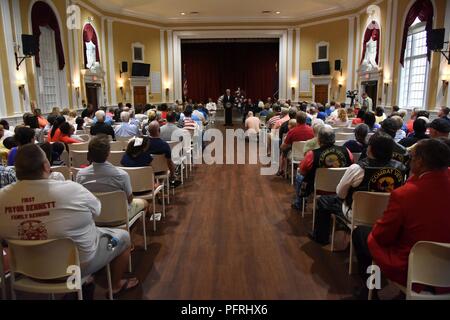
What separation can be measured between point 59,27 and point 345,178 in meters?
10.2

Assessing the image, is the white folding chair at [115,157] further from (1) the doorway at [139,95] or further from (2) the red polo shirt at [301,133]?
(1) the doorway at [139,95]

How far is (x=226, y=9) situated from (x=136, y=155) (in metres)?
12.9

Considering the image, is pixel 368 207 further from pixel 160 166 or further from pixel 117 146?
pixel 117 146

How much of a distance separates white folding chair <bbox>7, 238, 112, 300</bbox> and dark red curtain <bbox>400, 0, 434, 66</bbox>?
31.8 ft

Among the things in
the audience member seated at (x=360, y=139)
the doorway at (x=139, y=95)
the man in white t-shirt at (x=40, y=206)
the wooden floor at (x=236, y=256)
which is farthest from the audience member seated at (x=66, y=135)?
the doorway at (x=139, y=95)

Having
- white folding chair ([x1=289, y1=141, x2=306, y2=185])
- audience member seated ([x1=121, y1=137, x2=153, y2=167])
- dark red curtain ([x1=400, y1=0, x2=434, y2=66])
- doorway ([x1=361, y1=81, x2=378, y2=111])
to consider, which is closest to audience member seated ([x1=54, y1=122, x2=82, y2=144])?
audience member seated ([x1=121, y1=137, x2=153, y2=167])

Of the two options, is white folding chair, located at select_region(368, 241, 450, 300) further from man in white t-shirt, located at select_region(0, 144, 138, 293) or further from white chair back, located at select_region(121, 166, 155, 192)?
white chair back, located at select_region(121, 166, 155, 192)

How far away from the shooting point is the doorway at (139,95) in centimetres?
1608

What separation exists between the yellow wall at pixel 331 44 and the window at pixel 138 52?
730 cm

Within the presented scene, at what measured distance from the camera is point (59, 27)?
10391 mm

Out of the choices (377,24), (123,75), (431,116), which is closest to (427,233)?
(431,116)

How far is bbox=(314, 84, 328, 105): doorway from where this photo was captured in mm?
16219

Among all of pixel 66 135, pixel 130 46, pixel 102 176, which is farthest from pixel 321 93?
pixel 102 176

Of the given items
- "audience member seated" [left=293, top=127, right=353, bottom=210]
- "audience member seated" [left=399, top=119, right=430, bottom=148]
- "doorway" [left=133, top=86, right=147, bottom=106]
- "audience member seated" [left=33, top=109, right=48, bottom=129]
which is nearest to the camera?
"audience member seated" [left=293, top=127, right=353, bottom=210]
